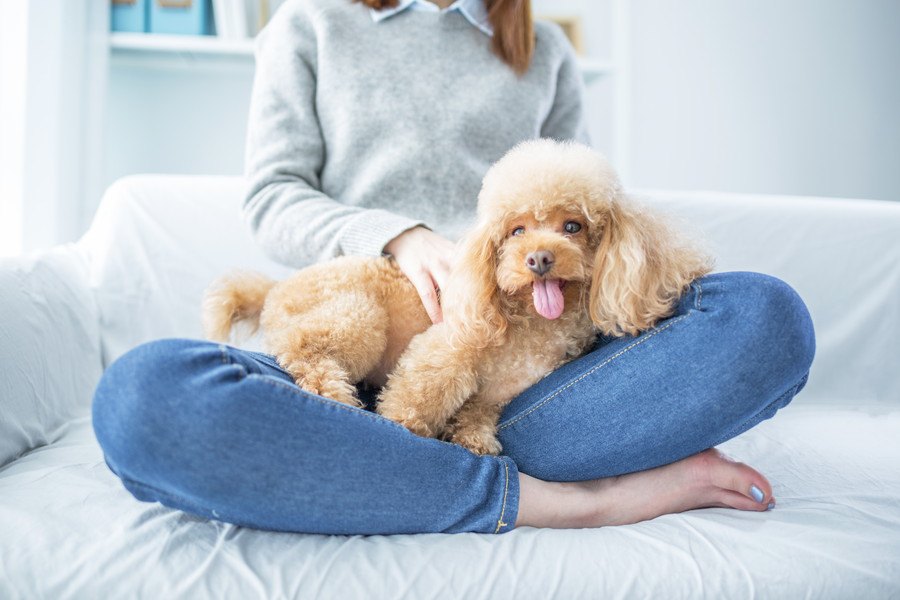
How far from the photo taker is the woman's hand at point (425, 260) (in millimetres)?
875

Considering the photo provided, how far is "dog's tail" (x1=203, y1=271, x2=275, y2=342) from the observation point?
2.95 feet

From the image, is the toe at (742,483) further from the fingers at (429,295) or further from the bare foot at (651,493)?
the fingers at (429,295)

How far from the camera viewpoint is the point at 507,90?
48.5 inches

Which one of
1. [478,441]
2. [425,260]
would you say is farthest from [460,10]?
[478,441]

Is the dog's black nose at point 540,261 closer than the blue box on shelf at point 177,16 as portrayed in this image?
Yes

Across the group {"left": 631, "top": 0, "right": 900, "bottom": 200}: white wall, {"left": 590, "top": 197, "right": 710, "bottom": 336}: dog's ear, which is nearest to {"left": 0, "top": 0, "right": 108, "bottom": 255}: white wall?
{"left": 590, "top": 197, "right": 710, "bottom": 336}: dog's ear

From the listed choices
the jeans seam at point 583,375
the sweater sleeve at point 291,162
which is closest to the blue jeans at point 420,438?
the jeans seam at point 583,375

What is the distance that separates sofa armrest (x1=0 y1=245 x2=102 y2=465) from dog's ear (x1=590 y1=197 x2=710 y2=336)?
861mm

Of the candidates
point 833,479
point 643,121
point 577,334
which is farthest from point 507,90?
point 643,121

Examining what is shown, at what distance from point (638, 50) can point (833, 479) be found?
1784 millimetres

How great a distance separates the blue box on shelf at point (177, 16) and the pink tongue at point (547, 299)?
1.63 metres

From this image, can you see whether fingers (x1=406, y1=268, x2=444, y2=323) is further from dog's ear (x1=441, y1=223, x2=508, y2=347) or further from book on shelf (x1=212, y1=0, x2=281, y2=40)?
book on shelf (x1=212, y1=0, x2=281, y2=40)

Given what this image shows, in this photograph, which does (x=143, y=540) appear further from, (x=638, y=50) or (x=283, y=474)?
(x=638, y=50)

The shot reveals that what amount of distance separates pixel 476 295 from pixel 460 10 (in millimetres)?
772
